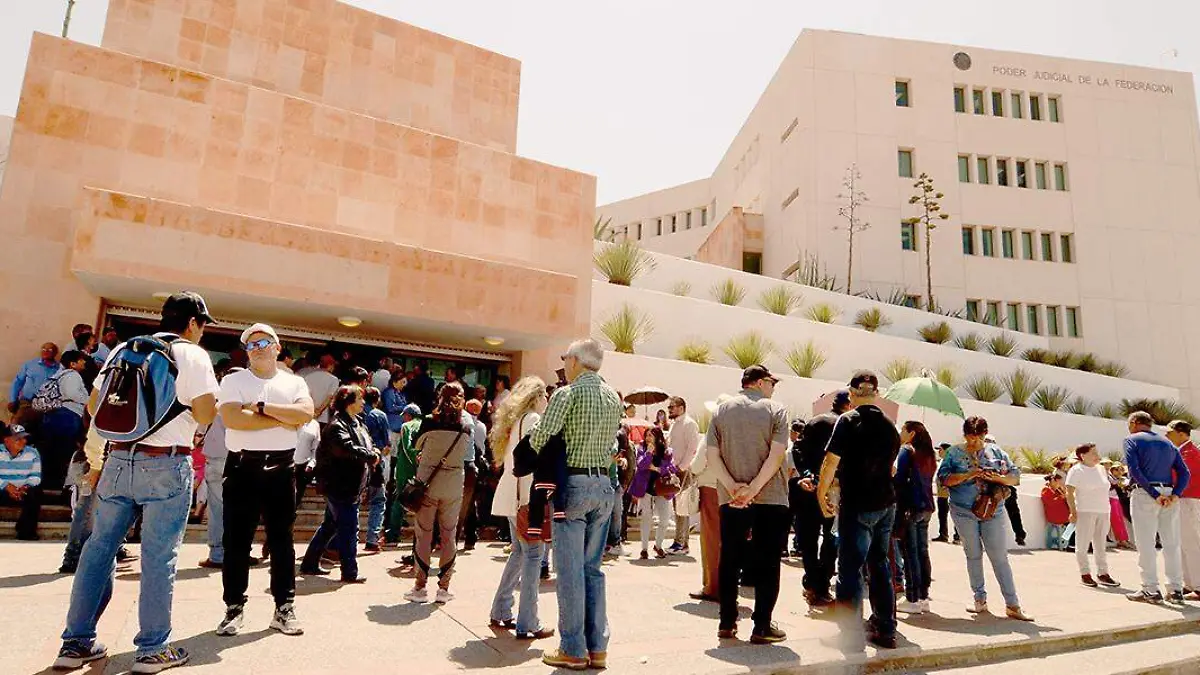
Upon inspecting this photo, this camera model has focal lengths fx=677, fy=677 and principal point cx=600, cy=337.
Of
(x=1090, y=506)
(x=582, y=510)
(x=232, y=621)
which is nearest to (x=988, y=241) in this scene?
(x=1090, y=506)

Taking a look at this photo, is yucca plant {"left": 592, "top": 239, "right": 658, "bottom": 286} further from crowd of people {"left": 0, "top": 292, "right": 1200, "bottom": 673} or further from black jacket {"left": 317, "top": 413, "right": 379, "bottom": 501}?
black jacket {"left": 317, "top": 413, "right": 379, "bottom": 501}

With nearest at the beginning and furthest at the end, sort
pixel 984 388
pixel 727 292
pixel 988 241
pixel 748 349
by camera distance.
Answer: pixel 748 349 < pixel 984 388 < pixel 727 292 < pixel 988 241

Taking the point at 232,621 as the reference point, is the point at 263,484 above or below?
above

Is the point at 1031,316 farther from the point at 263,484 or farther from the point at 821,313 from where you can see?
the point at 263,484

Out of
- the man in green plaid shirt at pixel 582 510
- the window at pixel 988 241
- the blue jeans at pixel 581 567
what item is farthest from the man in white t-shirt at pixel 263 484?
the window at pixel 988 241

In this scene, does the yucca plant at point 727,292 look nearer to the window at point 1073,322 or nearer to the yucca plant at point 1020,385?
the yucca plant at point 1020,385

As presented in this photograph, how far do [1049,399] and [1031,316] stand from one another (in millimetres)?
9812

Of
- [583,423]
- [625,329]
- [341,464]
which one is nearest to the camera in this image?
[583,423]

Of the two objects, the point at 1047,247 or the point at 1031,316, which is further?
the point at 1047,247

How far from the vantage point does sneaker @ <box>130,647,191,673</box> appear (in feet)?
11.4

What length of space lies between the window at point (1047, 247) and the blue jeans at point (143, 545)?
33.5 metres

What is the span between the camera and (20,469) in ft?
23.9

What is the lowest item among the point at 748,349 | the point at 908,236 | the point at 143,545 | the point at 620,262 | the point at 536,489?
the point at 143,545

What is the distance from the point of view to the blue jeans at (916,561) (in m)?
6.02
